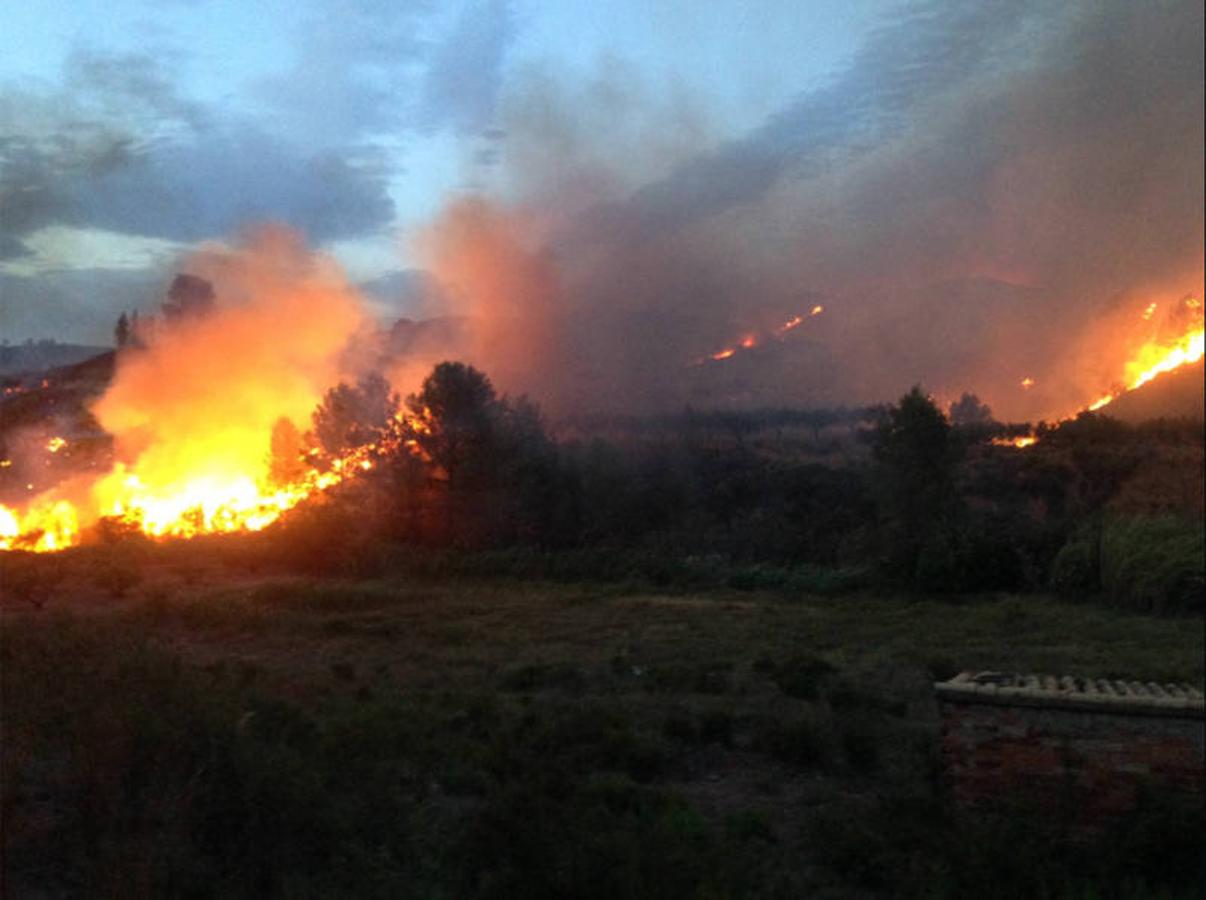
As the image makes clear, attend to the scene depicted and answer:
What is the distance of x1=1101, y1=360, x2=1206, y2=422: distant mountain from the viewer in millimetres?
42500

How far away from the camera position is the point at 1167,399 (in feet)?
143

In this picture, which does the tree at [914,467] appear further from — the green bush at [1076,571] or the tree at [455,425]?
the tree at [455,425]

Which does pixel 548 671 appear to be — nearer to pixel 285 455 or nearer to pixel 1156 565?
pixel 1156 565

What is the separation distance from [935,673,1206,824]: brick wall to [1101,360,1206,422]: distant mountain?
125ft

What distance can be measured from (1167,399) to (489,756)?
41193 mm

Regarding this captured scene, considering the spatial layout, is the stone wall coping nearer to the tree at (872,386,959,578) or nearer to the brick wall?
the brick wall

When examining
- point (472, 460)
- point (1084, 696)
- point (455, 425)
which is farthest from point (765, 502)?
point (1084, 696)

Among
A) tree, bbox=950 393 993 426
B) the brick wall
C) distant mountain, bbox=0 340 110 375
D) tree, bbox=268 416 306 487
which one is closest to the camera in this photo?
the brick wall

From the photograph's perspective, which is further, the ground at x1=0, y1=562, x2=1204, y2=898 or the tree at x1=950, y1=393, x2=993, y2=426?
the tree at x1=950, y1=393, x2=993, y2=426

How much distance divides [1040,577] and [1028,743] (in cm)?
1930

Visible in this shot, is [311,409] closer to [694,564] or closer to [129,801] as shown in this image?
[694,564]

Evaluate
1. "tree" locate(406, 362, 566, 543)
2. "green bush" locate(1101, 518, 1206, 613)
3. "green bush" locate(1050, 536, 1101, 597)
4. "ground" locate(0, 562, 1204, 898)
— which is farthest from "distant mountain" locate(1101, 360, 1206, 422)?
"ground" locate(0, 562, 1204, 898)

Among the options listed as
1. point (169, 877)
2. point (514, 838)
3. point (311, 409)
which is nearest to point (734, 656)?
point (514, 838)

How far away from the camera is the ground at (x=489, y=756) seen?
20.2 feet
